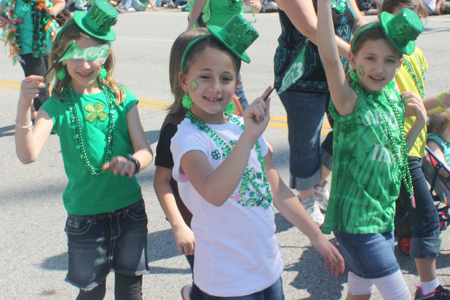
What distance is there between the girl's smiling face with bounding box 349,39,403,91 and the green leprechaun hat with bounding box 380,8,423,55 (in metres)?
0.05

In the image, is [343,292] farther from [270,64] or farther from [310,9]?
[270,64]

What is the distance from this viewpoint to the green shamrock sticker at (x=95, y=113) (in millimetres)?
2527

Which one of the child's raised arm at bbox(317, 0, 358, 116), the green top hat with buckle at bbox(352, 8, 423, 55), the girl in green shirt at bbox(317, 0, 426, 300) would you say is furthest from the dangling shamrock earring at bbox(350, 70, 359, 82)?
the green top hat with buckle at bbox(352, 8, 423, 55)

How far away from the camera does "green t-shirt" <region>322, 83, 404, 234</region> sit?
2.46 metres

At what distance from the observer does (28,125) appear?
2.32 metres

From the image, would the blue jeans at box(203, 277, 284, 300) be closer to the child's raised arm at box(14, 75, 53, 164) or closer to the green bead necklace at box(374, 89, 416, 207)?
the green bead necklace at box(374, 89, 416, 207)

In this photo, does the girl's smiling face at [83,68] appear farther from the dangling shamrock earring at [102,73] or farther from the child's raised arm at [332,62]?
the child's raised arm at [332,62]

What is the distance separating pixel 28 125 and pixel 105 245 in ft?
2.12

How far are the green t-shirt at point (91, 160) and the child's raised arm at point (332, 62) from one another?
0.99 metres

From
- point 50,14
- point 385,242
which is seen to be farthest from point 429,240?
point 50,14

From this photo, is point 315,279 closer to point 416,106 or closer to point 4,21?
point 416,106

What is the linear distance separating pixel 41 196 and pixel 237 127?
300 cm

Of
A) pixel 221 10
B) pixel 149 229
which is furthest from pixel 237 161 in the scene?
pixel 221 10

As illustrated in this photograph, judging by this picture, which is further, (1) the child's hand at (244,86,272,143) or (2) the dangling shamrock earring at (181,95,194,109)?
(2) the dangling shamrock earring at (181,95,194,109)
